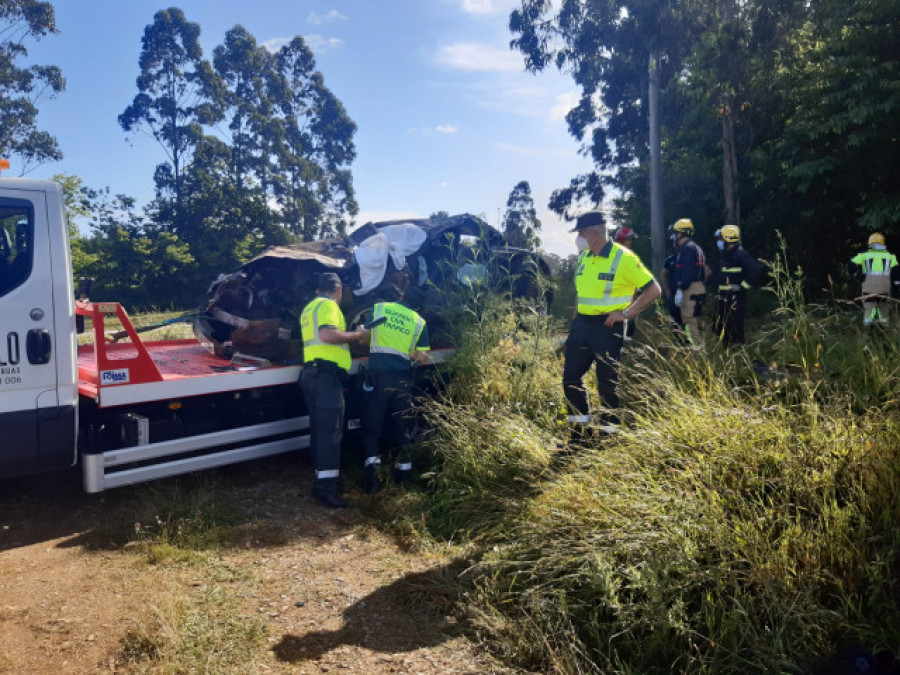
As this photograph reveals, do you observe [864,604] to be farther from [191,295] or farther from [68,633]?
[191,295]

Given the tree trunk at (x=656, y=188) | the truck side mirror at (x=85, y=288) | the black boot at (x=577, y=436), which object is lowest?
the black boot at (x=577, y=436)

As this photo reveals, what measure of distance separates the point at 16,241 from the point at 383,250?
3031 millimetres

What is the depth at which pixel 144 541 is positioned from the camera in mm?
4129

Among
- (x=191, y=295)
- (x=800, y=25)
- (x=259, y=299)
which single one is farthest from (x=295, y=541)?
(x=191, y=295)

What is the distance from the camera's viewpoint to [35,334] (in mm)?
4094

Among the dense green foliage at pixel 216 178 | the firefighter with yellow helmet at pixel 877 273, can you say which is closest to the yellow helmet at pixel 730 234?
the firefighter with yellow helmet at pixel 877 273

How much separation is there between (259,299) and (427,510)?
109 inches

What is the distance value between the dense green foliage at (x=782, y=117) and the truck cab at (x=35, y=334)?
38.2 ft

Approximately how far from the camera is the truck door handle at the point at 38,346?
4.08 meters

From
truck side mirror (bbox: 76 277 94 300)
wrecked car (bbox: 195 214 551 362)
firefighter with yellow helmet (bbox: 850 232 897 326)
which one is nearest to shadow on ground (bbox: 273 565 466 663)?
wrecked car (bbox: 195 214 551 362)

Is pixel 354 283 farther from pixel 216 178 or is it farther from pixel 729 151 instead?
pixel 216 178

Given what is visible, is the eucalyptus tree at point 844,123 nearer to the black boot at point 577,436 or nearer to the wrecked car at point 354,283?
the wrecked car at point 354,283

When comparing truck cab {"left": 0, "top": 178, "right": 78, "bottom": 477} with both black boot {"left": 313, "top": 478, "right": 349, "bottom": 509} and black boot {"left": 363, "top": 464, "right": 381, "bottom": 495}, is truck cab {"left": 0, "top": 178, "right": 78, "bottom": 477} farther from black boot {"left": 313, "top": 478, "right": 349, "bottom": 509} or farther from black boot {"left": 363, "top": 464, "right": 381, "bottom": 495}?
black boot {"left": 363, "top": 464, "right": 381, "bottom": 495}

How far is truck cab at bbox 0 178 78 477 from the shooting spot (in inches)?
159
